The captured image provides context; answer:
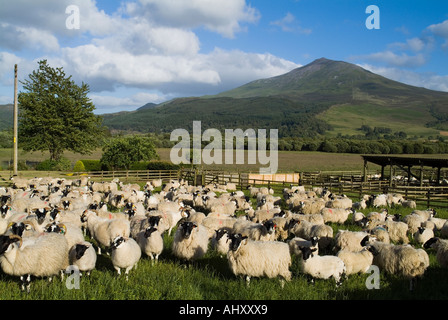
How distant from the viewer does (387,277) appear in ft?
28.0

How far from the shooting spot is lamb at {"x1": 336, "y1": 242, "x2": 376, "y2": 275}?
8406 millimetres

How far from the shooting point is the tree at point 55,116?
4238 centimetres

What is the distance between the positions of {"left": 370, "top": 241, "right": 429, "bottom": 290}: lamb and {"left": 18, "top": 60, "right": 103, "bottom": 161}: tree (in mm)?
41512

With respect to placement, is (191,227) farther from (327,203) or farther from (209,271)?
(327,203)

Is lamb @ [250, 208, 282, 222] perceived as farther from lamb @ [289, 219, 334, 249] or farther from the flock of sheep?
lamb @ [289, 219, 334, 249]

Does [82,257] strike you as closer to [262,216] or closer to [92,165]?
[262,216]

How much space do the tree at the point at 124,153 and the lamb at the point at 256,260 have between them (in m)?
36.4

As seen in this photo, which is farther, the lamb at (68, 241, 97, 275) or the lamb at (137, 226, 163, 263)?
the lamb at (137, 226, 163, 263)

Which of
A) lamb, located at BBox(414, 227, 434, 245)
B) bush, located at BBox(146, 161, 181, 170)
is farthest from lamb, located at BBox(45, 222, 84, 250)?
bush, located at BBox(146, 161, 181, 170)

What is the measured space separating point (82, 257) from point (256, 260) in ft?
13.0

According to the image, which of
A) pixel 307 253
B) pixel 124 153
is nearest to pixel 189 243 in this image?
pixel 307 253

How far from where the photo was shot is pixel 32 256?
729 cm

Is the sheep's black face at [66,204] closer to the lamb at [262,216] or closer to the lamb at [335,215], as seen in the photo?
the lamb at [262,216]

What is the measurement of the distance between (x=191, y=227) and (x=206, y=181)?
26.4m
